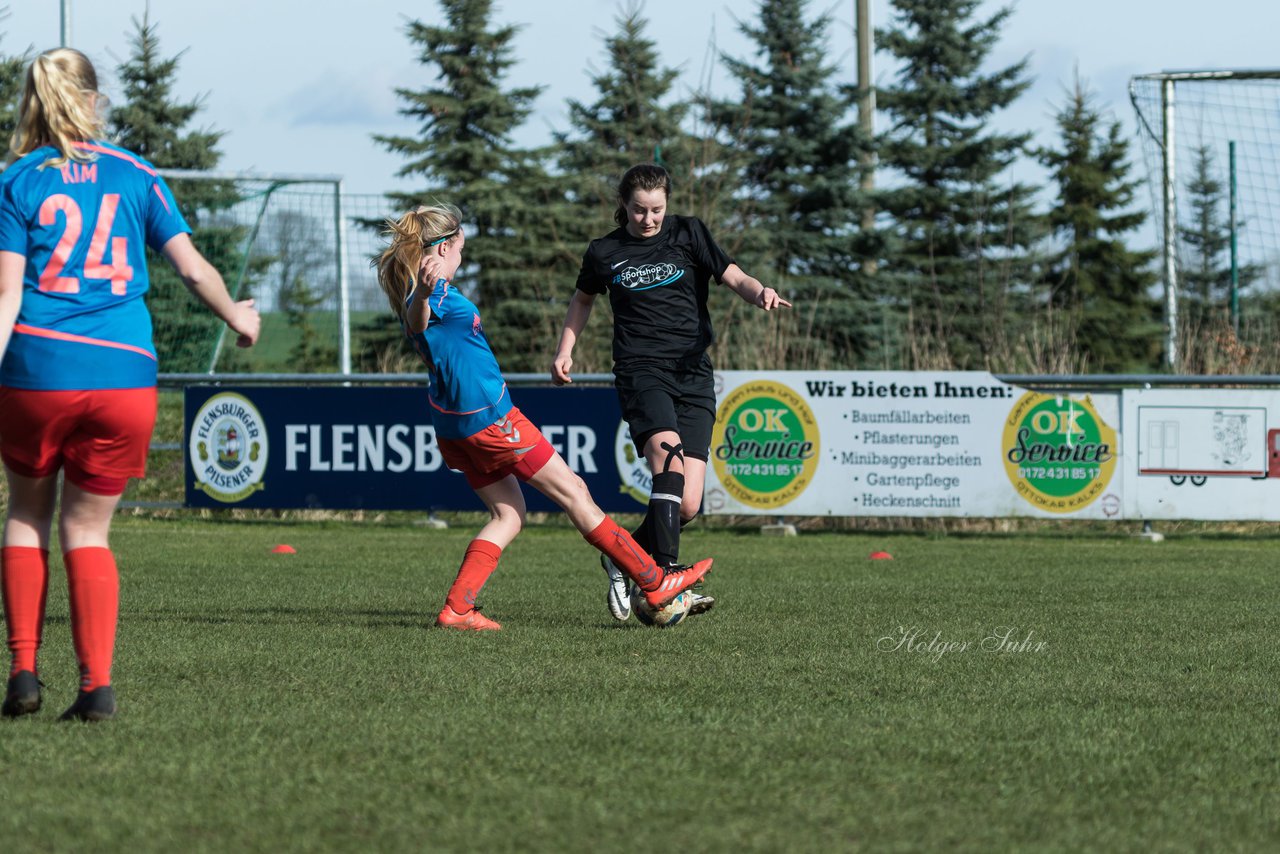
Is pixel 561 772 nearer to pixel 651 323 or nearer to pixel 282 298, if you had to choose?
pixel 651 323

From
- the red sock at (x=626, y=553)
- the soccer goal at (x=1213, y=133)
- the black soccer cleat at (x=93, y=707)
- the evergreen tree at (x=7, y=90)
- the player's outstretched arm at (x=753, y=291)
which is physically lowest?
the black soccer cleat at (x=93, y=707)

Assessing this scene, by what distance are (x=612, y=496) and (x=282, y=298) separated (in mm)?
7437

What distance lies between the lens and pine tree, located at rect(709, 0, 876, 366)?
29.4 metres

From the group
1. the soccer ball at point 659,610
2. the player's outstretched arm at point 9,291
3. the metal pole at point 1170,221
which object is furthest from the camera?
the metal pole at point 1170,221

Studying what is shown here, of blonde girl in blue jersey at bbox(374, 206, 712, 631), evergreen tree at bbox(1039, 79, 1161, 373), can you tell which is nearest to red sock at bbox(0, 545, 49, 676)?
blonde girl in blue jersey at bbox(374, 206, 712, 631)

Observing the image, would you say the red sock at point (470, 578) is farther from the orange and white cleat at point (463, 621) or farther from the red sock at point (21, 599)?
the red sock at point (21, 599)

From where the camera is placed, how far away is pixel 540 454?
6383 millimetres

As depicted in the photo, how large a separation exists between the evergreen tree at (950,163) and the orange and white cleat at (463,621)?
23.8m

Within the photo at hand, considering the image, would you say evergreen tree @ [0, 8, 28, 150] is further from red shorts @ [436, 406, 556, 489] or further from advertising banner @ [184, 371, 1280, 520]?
red shorts @ [436, 406, 556, 489]

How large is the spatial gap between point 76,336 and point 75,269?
0.58 feet

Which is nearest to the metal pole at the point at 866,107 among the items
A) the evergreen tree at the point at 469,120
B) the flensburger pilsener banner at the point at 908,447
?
the evergreen tree at the point at 469,120

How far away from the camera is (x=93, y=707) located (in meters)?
4.25

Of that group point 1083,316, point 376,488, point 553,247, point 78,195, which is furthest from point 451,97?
point 78,195

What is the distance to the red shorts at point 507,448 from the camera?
6.34 meters
